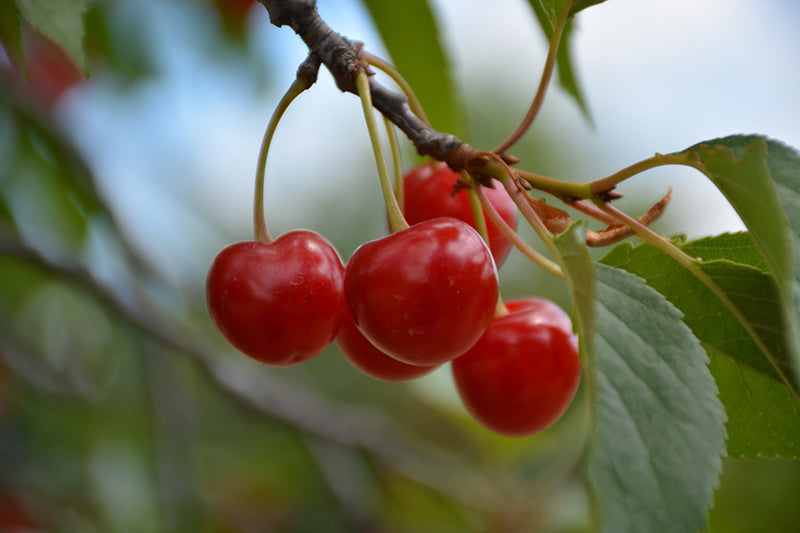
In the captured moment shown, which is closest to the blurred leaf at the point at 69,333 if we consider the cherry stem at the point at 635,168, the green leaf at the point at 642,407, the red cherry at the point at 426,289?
the red cherry at the point at 426,289

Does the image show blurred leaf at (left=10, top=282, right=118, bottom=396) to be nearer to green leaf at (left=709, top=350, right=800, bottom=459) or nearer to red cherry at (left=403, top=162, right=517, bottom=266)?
red cherry at (left=403, top=162, right=517, bottom=266)

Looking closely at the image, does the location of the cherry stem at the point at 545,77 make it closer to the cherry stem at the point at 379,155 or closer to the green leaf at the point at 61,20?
the cherry stem at the point at 379,155

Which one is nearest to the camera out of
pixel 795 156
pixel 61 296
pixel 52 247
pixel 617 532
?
pixel 617 532

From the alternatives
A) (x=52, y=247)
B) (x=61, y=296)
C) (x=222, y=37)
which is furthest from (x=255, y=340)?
(x=61, y=296)

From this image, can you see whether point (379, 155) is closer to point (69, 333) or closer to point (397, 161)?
point (397, 161)

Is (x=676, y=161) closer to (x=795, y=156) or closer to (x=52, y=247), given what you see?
(x=795, y=156)

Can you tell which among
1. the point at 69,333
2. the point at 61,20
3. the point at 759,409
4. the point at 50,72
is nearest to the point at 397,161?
the point at 61,20
